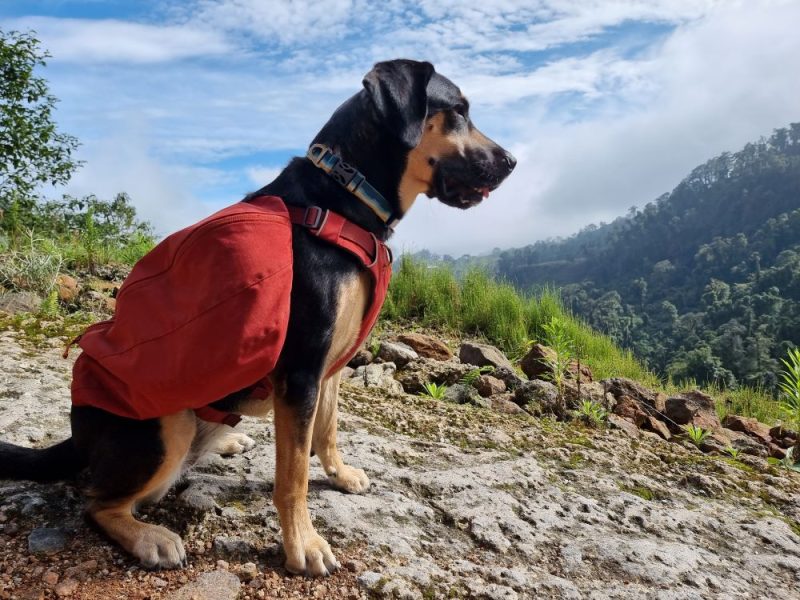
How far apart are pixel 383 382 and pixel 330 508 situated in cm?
264

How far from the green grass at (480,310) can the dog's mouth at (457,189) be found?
6939 millimetres

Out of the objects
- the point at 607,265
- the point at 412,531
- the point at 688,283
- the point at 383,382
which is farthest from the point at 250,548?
the point at 607,265

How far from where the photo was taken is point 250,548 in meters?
2.69

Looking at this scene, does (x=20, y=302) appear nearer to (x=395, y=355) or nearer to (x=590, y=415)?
(x=395, y=355)

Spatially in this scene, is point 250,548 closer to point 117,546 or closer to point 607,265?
point 117,546

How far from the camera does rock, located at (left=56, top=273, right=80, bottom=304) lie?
733 cm

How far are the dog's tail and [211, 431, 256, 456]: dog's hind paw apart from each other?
71 centimetres

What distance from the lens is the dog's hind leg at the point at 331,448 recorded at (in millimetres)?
3256

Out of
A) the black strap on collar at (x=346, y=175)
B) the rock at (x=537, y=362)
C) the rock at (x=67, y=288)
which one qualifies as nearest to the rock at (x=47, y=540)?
the black strap on collar at (x=346, y=175)

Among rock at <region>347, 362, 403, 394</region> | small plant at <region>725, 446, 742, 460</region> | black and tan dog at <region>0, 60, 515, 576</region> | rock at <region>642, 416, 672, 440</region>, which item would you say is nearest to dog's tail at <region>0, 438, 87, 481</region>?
black and tan dog at <region>0, 60, 515, 576</region>

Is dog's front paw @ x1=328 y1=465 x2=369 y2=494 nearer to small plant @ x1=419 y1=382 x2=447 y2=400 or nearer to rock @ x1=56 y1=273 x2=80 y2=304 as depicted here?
small plant @ x1=419 y1=382 x2=447 y2=400

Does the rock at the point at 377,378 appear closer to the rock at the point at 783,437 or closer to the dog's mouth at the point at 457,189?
the dog's mouth at the point at 457,189

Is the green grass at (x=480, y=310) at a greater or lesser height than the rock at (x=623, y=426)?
greater

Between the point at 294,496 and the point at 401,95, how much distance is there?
6.30ft
